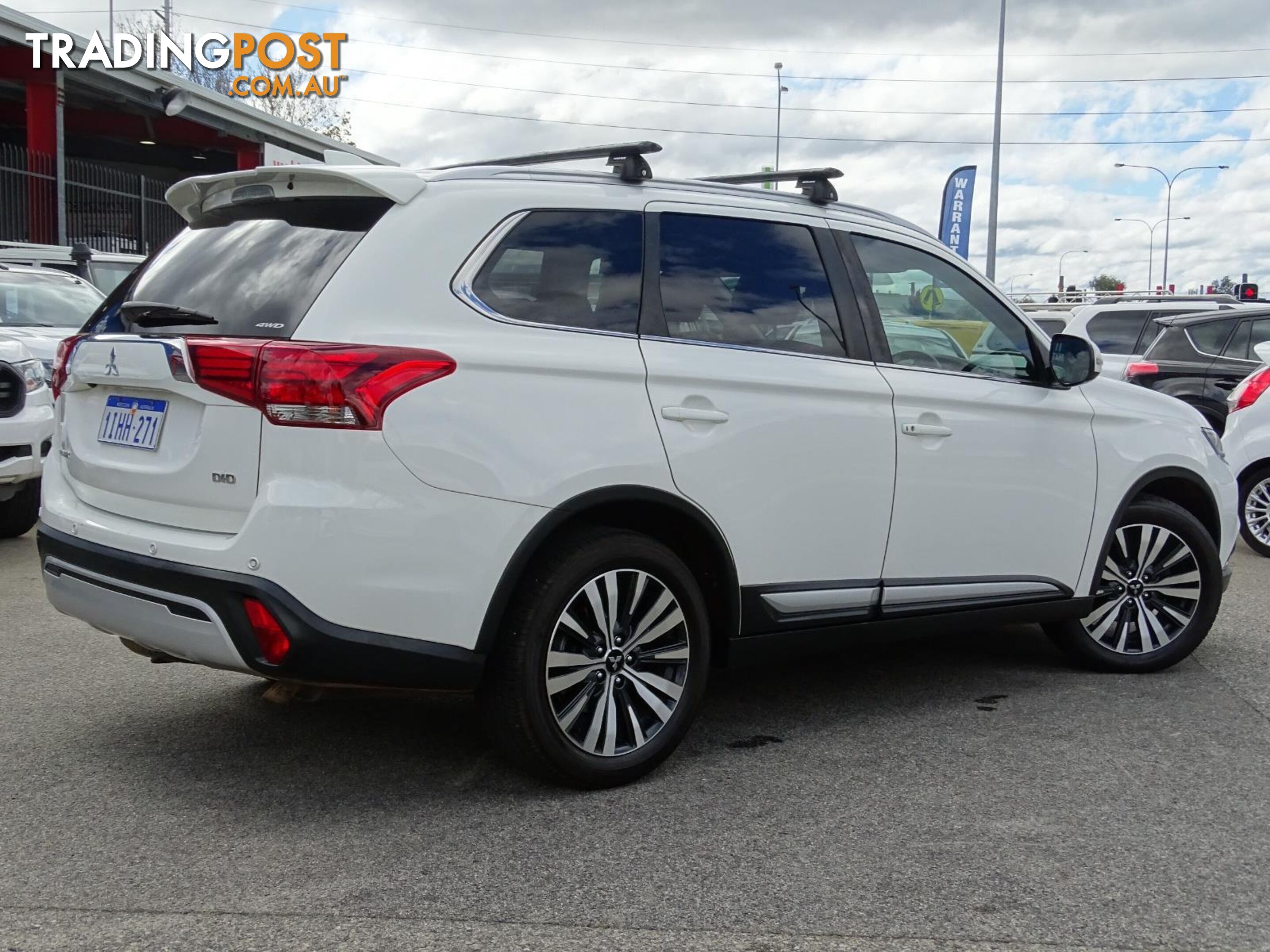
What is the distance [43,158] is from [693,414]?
19.8 meters

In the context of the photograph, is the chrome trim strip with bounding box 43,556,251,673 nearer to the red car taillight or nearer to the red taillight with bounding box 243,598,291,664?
the red taillight with bounding box 243,598,291,664

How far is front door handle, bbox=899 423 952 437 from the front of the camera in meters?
A: 4.74

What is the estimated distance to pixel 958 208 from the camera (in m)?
28.4

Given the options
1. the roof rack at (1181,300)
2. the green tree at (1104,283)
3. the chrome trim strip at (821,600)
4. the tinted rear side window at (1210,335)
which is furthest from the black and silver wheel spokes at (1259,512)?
the green tree at (1104,283)

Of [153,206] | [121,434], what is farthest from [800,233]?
[153,206]

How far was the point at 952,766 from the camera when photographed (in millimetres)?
4395

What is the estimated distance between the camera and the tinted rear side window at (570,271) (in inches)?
156

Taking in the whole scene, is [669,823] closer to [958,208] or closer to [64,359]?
[64,359]

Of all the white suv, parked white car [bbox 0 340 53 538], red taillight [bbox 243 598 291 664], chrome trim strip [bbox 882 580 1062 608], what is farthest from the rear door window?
parked white car [bbox 0 340 53 538]

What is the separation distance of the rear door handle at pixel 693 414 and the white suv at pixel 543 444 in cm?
1

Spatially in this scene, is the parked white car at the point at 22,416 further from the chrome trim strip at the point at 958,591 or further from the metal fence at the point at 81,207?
the metal fence at the point at 81,207

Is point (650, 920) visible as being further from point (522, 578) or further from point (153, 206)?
point (153, 206)

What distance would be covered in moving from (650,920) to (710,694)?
2.12 metres

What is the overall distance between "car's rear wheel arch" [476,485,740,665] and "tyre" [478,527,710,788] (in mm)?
72
